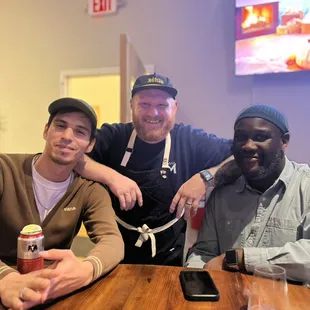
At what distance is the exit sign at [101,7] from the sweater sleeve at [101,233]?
2320 millimetres

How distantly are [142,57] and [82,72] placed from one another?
25.2 inches

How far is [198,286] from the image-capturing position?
988 mm

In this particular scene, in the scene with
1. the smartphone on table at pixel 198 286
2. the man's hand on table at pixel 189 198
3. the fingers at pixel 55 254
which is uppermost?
the man's hand on table at pixel 189 198

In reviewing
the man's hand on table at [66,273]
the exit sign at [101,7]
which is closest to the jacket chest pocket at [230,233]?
the man's hand on table at [66,273]

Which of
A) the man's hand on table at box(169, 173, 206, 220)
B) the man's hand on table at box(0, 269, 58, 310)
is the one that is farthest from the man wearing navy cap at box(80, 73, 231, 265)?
the man's hand on table at box(0, 269, 58, 310)

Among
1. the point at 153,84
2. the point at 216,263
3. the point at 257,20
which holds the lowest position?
the point at 216,263

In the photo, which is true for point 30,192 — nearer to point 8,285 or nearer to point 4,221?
point 4,221

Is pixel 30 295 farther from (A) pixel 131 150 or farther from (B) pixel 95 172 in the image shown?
(A) pixel 131 150

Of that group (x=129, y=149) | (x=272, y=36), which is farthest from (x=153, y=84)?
(x=272, y=36)

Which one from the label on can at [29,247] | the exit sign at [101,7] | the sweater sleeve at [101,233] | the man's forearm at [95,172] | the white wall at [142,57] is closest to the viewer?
the label on can at [29,247]

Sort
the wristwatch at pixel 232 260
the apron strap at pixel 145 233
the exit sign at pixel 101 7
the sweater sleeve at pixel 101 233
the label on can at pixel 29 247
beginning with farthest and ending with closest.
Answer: the exit sign at pixel 101 7
the apron strap at pixel 145 233
the wristwatch at pixel 232 260
the sweater sleeve at pixel 101 233
the label on can at pixel 29 247

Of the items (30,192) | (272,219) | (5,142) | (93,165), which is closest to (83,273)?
(30,192)

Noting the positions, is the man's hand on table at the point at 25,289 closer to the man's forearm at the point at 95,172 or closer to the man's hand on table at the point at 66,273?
the man's hand on table at the point at 66,273

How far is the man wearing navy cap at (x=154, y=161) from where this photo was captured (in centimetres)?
166
